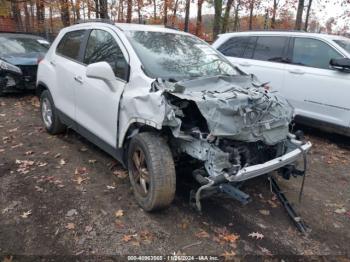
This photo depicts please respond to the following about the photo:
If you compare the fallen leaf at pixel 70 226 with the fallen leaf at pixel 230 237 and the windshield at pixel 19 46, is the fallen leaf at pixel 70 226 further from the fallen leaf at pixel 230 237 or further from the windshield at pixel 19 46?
the windshield at pixel 19 46

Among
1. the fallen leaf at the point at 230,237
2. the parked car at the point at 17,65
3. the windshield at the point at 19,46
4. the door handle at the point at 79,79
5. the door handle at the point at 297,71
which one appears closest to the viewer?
the fallen leaf at the point at 230,237

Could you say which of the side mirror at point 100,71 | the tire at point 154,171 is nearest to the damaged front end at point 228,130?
the tire at point 154,171

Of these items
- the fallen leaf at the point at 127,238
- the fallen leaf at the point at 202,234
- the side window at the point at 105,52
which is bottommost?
the fallen leaf at the point at 127,238

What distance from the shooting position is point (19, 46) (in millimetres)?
9555

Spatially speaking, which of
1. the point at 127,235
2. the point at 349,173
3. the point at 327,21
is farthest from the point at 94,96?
the point at 327,21

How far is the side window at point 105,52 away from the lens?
4.06 meters

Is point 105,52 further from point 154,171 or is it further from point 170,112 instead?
point 154,171

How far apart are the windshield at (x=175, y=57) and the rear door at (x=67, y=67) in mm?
1131

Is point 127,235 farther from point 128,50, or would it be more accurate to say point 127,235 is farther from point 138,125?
point 128,50

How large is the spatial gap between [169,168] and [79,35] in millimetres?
2831

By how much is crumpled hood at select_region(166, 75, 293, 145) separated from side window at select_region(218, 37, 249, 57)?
376 cm

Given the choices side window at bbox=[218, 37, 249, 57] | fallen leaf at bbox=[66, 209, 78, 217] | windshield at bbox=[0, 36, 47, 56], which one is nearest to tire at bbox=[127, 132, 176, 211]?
fallen leaf at bbox=[66, 209, 78, 217]

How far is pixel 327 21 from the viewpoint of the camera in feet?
123

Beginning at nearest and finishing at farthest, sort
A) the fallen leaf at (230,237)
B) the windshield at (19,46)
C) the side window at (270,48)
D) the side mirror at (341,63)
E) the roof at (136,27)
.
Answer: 1. the fallen leaf at (230,237)
2. the roof at (136,27)
3. the side mirror at (341,63)
4. the side window at (270,48)
5. the windshield at (19,46)
